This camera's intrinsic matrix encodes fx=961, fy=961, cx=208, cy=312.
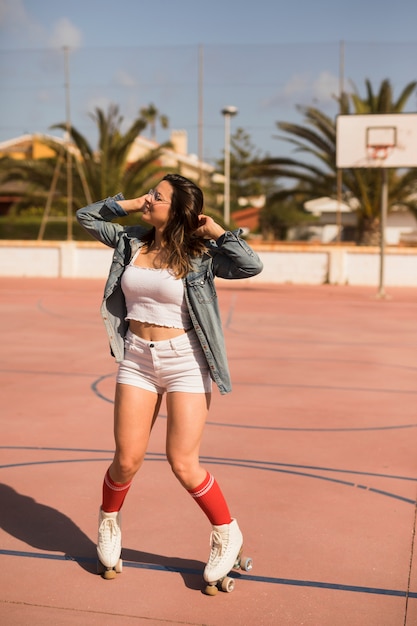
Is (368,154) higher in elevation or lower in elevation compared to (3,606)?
higher

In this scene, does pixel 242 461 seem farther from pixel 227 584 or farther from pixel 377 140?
pixel 377 140

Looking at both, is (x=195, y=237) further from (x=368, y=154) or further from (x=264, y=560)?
(x=368, y=154)

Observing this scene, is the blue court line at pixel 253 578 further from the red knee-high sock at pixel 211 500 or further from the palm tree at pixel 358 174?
the palm tree at pixel 358 174

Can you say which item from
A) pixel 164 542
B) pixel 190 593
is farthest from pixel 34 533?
pixel 190 593

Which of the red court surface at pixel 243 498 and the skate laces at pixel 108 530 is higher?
the skate laces at pixel 108 530

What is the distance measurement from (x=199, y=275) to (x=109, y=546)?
1.29 m

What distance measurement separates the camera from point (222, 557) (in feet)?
13.8

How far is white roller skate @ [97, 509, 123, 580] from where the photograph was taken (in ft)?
14.1

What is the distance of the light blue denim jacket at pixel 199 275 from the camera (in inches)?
164

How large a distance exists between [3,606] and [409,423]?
4.67 m

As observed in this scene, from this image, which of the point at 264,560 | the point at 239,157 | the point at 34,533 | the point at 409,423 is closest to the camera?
the point at 264,560

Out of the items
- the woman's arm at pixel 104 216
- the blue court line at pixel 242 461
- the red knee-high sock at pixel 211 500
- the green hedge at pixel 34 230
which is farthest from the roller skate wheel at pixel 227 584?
the green hedge at pixel 34 230

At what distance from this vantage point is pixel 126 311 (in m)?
4.40

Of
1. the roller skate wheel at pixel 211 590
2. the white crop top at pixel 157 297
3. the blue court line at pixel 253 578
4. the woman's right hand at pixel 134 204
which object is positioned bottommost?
the blue court line at pixel 253 578
